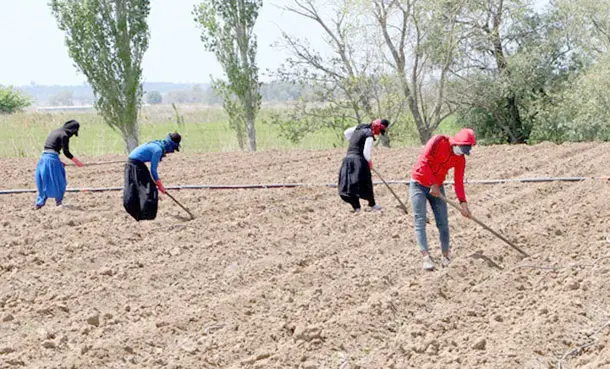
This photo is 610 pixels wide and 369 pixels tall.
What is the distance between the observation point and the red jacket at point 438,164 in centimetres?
752

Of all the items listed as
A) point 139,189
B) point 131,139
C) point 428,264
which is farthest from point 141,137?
point 428,264

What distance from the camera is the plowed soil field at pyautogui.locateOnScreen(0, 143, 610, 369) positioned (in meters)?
6.01

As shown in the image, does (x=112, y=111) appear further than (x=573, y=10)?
No

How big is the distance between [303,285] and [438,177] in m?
1.66

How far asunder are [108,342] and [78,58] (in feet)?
54.3

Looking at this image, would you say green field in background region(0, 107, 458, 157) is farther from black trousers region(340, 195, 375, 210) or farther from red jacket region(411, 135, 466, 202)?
red jacket region(411, 135, 466, 202)

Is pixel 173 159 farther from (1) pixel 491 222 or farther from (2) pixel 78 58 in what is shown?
(1) pixel 491 222

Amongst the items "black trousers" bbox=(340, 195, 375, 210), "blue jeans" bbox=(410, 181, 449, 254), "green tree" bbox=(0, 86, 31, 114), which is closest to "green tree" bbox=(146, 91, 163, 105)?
"green tree" bbox=(0, 86, 31, 114)

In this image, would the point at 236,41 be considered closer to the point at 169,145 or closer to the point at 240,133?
the point at 240,133

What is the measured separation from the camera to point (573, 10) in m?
27.3

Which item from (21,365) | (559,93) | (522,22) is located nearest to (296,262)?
(21,365)

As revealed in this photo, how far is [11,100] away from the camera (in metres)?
58.1

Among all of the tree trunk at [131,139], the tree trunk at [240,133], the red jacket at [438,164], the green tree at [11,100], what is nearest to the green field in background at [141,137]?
the tree trunk at [240,133]

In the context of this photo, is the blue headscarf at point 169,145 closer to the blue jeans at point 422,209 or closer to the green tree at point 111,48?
the blue jeans at point 422,209
